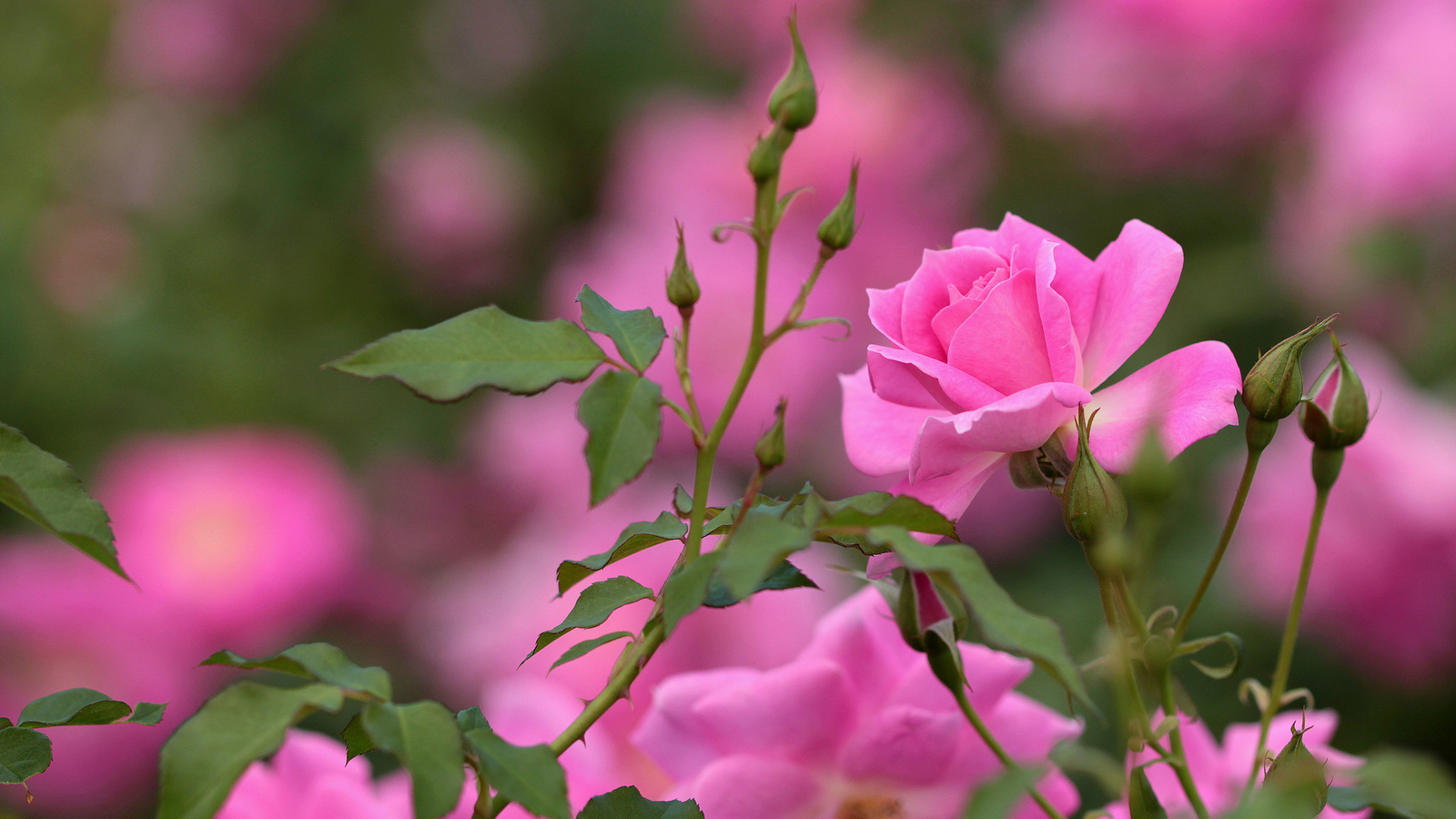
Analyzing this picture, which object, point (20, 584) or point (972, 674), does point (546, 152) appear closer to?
point (20, 584)

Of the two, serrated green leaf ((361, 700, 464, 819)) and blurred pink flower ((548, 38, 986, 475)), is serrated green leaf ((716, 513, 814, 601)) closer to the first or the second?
serrated green leaf ((361, 700, 464, 819))

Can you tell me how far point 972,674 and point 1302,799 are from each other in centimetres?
13

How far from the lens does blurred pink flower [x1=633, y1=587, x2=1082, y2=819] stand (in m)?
0.28

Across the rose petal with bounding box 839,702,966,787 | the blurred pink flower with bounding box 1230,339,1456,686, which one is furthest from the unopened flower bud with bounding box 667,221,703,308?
the blurred pink flower with bounding box 1230,339,1456,686

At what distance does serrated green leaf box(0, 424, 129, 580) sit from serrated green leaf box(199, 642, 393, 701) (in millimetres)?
27

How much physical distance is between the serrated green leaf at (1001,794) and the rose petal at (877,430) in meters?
0.09

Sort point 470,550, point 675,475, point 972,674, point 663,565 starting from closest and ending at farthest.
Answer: point 972,674 → point 663,565 → point 675,475 → point 470,550

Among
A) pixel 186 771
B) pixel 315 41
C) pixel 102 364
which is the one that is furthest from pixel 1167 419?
pixel 315 41

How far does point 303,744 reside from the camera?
288mm

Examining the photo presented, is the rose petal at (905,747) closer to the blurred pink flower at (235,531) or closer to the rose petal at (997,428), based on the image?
the rose petal at (997,428)

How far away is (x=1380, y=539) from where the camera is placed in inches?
29.2

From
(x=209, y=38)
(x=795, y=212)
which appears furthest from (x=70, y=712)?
(x=209, y=38)

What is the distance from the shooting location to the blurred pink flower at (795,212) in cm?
99

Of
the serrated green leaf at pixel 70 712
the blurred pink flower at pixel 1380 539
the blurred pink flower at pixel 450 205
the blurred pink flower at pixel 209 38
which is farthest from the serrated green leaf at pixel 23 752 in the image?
the blurred pink flower at pixel 209 38
